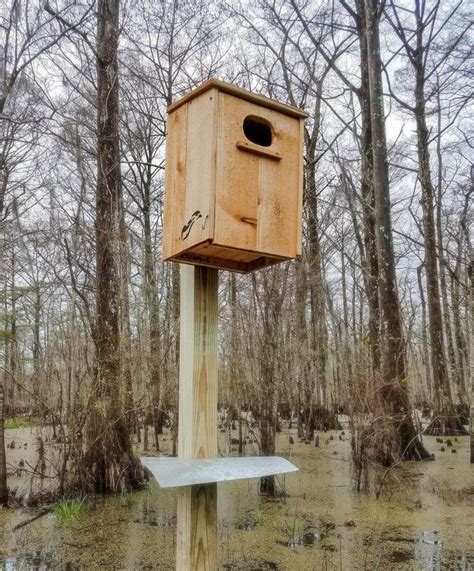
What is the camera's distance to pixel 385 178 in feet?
26.0

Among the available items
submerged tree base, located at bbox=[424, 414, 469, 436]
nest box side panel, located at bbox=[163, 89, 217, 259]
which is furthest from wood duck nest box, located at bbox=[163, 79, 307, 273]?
submerged tree base, located at bbox=[424, 414, 469, 436]

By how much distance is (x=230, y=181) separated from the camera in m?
2.06

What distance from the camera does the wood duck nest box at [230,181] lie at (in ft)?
6.70

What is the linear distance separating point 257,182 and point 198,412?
945 mm

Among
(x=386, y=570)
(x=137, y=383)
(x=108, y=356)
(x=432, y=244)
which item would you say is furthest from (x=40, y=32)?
(x=432, y=244)

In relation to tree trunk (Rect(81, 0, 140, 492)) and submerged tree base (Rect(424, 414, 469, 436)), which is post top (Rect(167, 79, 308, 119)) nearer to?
tree trunk (Rect(81, 0, 140, 492))

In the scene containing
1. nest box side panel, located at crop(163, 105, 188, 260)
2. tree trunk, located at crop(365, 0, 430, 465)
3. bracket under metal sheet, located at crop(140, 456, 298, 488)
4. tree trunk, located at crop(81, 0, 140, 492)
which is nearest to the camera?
bracket under metal sheet, located at crop(140, 456, 298, 488)

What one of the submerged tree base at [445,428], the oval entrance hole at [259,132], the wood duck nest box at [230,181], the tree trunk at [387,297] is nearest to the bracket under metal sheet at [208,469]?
the wood duck nest box at [230,181]

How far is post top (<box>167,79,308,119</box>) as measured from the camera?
207 centimetres

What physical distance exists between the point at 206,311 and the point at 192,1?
28.9 feet

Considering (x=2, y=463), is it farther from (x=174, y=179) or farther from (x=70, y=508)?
(x=174, y=179)

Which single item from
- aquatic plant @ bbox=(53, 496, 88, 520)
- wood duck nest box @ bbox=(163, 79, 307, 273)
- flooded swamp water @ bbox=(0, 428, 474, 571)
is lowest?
flooded swamp water @ bbox=(0, 428, 474, 571)

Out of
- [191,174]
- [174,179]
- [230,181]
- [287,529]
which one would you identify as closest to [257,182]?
[230,181]

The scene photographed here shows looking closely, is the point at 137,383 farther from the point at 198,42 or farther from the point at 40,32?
the point at 198,42
